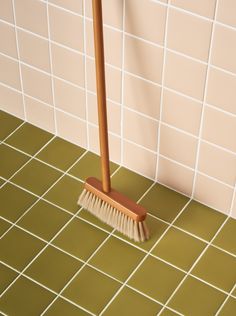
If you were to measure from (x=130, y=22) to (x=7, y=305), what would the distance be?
27.4 inches

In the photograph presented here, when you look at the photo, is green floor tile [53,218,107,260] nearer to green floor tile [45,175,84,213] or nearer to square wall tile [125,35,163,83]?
green floor tile [45,175,84,213]

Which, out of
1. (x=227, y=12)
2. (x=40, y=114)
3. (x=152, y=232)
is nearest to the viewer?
(x=227, y=12)

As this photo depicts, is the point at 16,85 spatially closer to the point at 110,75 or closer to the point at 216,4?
the point at 110,75

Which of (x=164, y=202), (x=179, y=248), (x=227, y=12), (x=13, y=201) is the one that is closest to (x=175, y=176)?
(x=164, y=202)

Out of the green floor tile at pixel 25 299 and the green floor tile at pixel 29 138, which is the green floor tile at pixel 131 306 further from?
the green floor tile at pixel 29 138

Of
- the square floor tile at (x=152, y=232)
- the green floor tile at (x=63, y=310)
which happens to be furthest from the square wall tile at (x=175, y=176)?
the green floor tile at (x=63, y=310)

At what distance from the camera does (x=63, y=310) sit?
1621mm

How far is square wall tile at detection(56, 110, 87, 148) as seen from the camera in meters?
1.94

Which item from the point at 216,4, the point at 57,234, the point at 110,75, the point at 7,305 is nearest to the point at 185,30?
the point at 216,4

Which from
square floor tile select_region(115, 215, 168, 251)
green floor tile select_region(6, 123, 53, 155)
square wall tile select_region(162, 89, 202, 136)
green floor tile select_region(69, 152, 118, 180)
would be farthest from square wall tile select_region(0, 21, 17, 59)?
square floor tile select_region(115, 215, 168, 251)

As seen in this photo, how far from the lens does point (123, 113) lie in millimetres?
1805

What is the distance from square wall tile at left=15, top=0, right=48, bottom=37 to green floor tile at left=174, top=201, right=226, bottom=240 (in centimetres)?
57

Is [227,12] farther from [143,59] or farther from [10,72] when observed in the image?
[10,72]

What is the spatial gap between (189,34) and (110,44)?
227 millimetres
